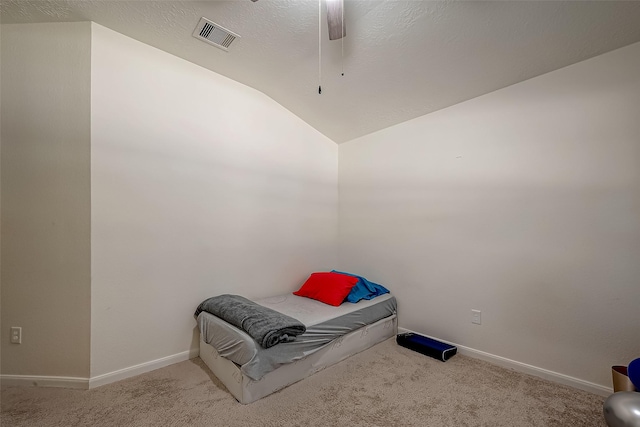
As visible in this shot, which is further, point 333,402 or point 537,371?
point 537,371

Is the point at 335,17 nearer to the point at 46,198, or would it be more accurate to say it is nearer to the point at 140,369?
the point at 46,198

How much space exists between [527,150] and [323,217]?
7.31ft

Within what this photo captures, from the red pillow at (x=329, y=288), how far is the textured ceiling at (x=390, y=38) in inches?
76.3

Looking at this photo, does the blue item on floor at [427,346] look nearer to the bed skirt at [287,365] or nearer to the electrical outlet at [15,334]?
the bed skirt at [287,365]

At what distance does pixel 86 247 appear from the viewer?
6.33 feet

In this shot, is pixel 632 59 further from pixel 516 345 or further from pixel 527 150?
pixel 516 345

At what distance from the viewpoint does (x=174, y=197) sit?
7.61ft

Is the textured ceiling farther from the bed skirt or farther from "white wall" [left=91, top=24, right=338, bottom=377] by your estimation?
the bed skirt

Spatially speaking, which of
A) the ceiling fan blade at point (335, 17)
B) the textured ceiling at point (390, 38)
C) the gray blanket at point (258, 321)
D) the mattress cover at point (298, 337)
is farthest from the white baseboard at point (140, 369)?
the ceiling fan blade at point (335, 17)

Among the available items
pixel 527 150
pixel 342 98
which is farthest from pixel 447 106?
pixel 342 98

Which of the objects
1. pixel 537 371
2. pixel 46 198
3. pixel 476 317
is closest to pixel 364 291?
pixel 476 317

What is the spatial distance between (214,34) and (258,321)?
2262 mm

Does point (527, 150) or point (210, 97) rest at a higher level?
A: point (210, 97)

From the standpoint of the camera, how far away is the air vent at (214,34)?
2.04 meters
